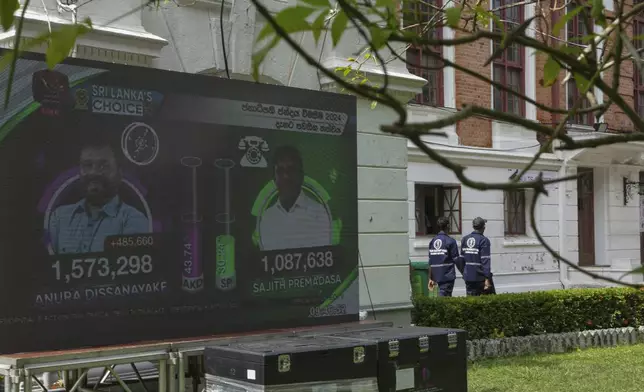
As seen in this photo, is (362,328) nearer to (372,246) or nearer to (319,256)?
(319,256)

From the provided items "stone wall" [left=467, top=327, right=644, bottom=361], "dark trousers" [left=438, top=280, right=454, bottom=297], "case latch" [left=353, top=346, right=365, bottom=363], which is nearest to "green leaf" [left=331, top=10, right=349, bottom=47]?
"case latch" [left=353, top=346, right=365, bottom=363]

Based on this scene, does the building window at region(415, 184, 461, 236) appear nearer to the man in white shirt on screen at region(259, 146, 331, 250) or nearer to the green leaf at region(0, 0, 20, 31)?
the man in white shirt on screen at region(259, 146, 331, 250)

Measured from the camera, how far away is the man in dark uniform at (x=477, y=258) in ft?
43.6

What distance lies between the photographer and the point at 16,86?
5930mm

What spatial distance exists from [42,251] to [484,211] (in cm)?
Result: 1521

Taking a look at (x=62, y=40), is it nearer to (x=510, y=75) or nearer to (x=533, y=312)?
(x=533, y=312)

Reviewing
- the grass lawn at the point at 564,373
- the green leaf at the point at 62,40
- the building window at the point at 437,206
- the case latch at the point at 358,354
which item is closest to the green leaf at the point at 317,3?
the green leaf at the point at 62,40

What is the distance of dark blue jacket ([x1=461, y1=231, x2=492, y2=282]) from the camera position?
1328cm

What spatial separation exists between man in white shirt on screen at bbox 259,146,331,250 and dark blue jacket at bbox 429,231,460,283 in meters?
6.16

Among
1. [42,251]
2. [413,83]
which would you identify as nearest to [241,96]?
[42,251]

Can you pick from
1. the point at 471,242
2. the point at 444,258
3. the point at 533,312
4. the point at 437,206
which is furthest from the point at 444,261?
the point at 437,206

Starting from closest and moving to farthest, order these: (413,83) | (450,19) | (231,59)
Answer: (450,19) < (231,59) < (413,83)

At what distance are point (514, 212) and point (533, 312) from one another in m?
8.79

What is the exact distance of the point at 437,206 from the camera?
19734 mm
